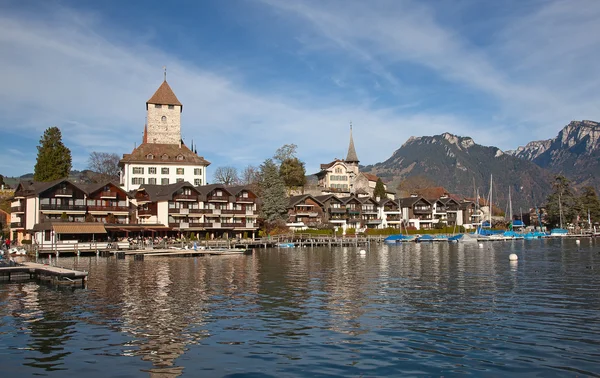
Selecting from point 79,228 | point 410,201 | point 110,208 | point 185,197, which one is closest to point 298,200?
point 185,197

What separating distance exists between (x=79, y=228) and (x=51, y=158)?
26.8m

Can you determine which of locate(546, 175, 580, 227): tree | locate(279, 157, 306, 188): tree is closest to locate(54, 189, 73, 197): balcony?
locate(279, 157, 306, 188): tree

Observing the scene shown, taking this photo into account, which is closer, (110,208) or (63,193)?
(63,193)

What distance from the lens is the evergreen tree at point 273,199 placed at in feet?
312

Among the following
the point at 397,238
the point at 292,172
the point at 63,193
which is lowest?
the point at 397,238

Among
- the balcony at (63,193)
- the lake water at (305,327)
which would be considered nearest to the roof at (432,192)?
the balcony at (63,193)

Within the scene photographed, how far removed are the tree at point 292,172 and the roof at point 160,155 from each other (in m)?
19.4

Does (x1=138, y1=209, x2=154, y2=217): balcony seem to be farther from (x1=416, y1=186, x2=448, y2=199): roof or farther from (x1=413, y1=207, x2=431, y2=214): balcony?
(x1=416, y1=186, x2=448, y2=199): roof

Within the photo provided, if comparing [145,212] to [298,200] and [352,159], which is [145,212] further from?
[352,159]

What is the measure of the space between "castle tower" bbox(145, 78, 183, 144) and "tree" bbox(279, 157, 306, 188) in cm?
2352

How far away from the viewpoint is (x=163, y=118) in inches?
4178

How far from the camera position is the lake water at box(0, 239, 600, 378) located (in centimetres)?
1561

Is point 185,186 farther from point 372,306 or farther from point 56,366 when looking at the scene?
point 56,366

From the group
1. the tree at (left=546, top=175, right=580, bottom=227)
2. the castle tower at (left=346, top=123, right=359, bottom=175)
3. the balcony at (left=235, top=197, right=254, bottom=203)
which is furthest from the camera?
the castle tower at (left=346, top=123, right=359, bottom=175)
